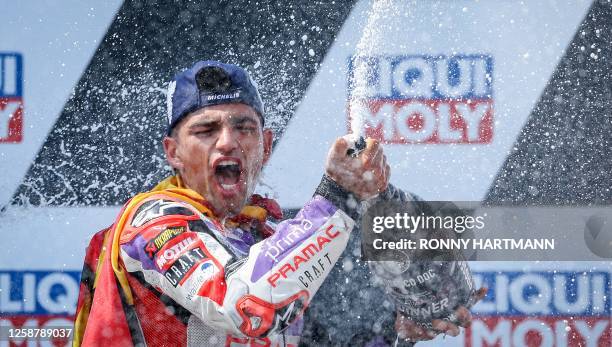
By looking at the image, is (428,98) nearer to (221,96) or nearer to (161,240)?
(221,96)

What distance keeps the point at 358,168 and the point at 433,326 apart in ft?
2.23

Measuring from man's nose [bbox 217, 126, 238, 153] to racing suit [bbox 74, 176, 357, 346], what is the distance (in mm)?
120

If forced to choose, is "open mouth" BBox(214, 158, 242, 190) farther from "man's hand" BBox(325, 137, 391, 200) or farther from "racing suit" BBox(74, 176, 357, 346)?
"man's hand" BBox(325, 137, 391, 200)

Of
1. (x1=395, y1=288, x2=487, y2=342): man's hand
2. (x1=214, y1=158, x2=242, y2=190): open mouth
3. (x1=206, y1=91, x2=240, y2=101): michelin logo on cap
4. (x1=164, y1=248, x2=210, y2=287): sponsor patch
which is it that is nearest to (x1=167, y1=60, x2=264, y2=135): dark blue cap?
(x1=206, y1=91, x2=240, y2=101): michelin logo on cap

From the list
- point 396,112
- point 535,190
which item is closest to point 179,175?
point 396,112

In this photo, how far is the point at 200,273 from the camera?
135cm

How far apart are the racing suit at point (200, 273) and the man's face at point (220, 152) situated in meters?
0.09

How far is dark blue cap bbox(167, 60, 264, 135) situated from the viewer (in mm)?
1609

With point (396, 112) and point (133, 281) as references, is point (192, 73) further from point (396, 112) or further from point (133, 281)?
point (396, 112)

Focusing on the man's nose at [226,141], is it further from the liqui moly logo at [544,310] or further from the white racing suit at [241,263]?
the liqui moly logo at [544,310]

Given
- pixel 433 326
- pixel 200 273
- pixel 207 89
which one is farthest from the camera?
pixel 433 326

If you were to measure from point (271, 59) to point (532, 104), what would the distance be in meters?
0.71

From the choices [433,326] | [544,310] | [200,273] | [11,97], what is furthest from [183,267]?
[544,310]

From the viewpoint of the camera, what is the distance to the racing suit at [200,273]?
4.42 ft
